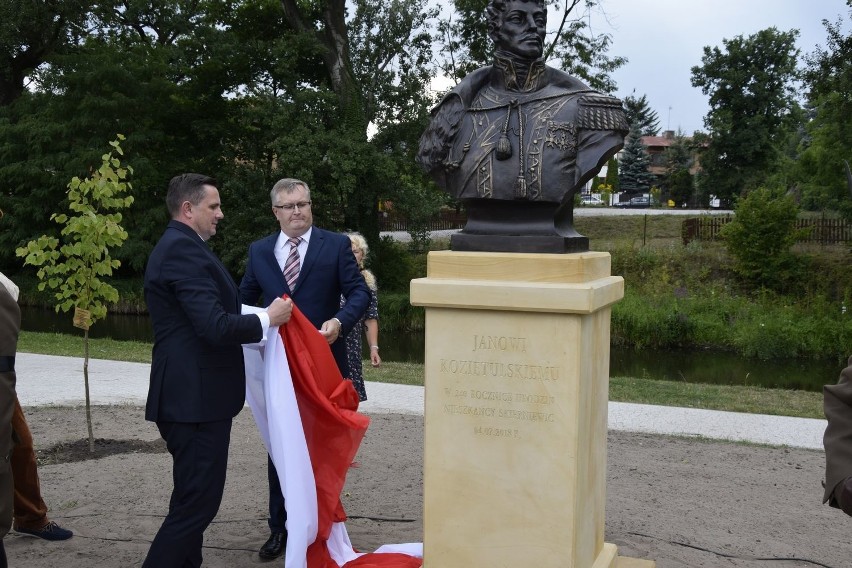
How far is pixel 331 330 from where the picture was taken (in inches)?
192

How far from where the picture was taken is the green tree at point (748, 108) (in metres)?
43.5

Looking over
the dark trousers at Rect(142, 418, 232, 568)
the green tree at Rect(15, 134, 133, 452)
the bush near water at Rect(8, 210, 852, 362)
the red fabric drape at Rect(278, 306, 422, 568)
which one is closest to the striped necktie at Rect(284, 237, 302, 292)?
the red fabric drape at Rect(278, 306, 422, 568)

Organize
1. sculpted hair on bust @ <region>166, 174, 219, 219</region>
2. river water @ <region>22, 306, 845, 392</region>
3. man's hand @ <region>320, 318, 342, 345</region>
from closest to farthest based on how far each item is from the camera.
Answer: sculpted hair on bust @ <region>166, 174, 219, 219</region> < man's hand @ <region>320, 318, 342, 345</region> < river water @ <region>22, 306, 845, 392</region>

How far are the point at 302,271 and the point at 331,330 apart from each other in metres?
0.46

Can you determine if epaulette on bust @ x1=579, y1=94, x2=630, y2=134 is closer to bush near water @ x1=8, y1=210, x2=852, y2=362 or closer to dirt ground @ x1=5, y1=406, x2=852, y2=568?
dirt ground @ x1=5, y1=406, x2=852, y2=568

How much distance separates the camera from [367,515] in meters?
5.96

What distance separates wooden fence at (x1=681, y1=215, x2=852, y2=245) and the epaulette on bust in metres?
22.9

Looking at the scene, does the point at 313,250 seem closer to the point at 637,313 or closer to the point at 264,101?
the point at 637,313

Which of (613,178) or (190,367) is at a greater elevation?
(613,178)

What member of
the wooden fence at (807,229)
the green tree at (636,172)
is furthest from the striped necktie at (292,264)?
the green tree at (636,172)

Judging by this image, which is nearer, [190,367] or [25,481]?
[190,367]

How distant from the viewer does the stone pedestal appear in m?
4.04

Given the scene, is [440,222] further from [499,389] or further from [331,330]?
[499,389]

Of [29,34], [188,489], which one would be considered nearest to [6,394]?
[188,489]
